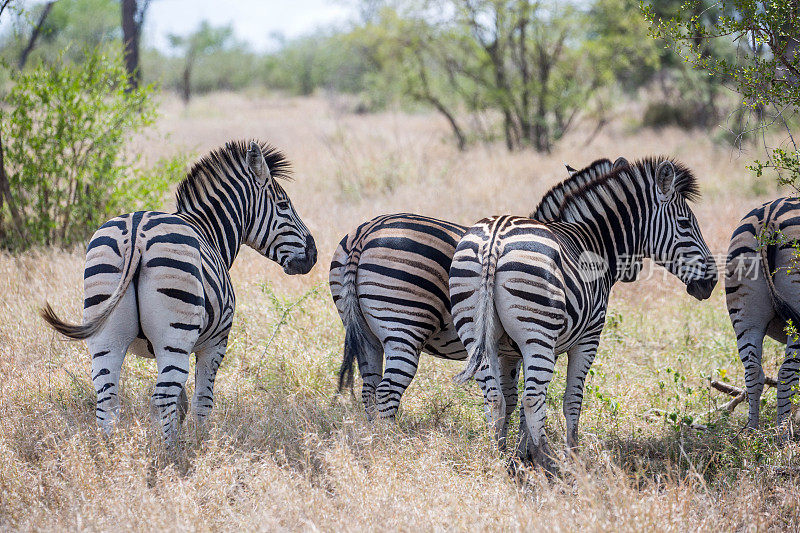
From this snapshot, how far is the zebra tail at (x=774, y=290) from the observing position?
4.22 metres

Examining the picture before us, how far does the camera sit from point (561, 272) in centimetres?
374

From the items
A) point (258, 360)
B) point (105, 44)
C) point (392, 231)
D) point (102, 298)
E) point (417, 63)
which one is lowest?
point (258, 360)

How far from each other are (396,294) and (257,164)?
4.81ft

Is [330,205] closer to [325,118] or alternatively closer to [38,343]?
[38,343]

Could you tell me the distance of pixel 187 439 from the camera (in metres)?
3.77

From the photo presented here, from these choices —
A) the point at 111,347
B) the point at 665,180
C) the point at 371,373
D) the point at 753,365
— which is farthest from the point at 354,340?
the point at 753,365

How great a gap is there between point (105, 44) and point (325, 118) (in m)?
13.6

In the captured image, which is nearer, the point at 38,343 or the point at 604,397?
the point at 604,397

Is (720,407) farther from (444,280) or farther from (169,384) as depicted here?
(169,384)

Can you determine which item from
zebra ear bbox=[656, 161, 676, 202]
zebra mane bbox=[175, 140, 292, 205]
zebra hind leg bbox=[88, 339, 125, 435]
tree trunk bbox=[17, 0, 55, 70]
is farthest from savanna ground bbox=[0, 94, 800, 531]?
tree trunk bbox=[17, 0, 55, 70]

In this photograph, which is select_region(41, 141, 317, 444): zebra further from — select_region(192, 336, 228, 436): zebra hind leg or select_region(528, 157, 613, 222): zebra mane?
select_region(528, 157, 613, 222): zebra mane

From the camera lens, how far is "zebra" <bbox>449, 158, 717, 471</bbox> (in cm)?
361

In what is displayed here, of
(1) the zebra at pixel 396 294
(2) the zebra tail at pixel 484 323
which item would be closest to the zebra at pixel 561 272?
(2) the zebra tail at pixel 484 323

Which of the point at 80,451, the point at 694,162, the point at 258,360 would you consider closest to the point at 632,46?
the point at 694,162
